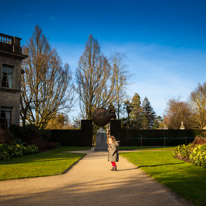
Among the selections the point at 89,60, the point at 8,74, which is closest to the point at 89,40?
the point at 89,60

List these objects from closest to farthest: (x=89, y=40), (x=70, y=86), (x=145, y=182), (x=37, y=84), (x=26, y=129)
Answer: (x=145, y=182) → (x=26, y=129) → (x=37, y=84) → (x=70, y=86) → (x=89, y=40)

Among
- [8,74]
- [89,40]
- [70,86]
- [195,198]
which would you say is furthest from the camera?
[89,40]

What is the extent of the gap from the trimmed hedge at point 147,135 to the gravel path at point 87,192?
60.4 ft

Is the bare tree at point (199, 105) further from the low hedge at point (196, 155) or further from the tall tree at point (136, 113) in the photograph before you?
the low hedge at point (196, 155)

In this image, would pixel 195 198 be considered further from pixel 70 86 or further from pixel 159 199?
pixel 70 86

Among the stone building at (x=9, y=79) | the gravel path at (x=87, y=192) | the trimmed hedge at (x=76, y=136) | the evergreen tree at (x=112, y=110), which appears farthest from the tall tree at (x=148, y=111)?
the gravel path at (x=87, y=192)

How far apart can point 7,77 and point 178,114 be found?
126ft

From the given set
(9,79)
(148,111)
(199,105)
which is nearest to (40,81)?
(9,79)

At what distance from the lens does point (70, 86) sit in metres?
30.0

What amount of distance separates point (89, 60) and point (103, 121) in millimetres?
14149

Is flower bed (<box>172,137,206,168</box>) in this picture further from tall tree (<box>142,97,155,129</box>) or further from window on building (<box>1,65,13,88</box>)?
tall tree (<box>142,97,155,129</box>)

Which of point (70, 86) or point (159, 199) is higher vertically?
point (70, 86)

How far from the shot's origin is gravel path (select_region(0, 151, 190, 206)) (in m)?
4.57

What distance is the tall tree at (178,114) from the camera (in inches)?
1854
